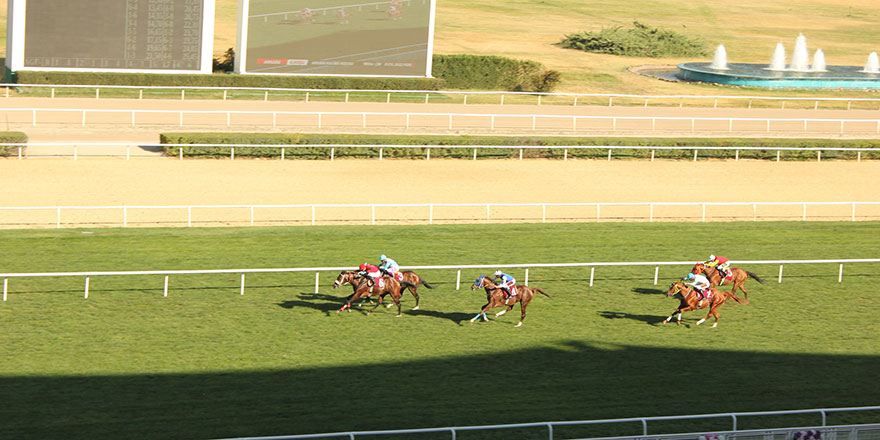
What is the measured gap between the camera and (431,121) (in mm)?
30641

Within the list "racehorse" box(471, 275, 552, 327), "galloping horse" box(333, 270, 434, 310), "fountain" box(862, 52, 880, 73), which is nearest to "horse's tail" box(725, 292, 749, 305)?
"racehorse" box(471, 275, 552, 327)

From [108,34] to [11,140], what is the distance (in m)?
7.87

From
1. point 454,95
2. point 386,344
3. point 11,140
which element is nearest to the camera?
point 386,344

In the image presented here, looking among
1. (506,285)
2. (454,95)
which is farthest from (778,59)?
(506,285)

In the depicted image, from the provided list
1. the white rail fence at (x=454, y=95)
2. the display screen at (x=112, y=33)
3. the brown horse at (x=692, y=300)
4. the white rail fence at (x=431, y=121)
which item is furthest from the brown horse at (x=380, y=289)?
the display screen at (x=112, y=33)

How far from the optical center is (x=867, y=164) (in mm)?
28188

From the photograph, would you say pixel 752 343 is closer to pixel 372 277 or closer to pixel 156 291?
pixel 372 277

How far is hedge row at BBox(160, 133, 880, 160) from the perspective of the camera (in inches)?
1006

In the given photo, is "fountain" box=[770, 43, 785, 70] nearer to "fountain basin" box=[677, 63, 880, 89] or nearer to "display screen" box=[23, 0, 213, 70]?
"fountain basin" box=[677, 63, 880, 89]

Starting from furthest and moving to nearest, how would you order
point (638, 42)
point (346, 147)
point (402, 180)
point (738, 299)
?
point (638, 42), point (346, 147), point (402, 180), point (738, 299)

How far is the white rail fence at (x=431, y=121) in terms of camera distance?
27.9 m

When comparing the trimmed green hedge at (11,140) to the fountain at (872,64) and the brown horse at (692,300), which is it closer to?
the brown horse at (692,300)

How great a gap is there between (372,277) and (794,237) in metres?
9.41

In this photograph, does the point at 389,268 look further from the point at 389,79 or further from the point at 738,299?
the point at 389,79
